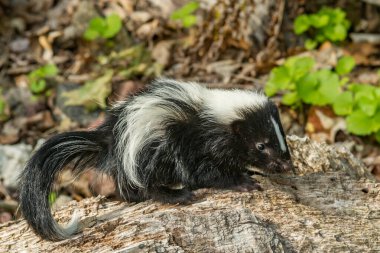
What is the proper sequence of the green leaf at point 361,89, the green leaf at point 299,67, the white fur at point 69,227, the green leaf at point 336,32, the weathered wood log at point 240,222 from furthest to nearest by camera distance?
1. the green leaf at point 336,32
2. the green leaf at point 299,67
3. the green leaf at point 361,89
4. the white fur at point 69,227
5. the weathered wood log at point 240,222

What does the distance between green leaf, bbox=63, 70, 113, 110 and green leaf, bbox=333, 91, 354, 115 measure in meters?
2.60

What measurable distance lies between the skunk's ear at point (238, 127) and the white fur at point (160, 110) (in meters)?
0.04

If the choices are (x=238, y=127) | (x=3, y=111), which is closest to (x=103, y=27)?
(x=3, y=111)

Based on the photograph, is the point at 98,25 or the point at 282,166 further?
the point at 98,25

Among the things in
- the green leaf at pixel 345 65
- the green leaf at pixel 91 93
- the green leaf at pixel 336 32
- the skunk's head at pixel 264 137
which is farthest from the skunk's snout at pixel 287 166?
the green leaf at pixel 336 32

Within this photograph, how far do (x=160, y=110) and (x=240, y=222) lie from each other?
105cm

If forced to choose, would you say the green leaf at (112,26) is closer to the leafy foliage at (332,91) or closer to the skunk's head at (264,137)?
the leafy foliage at (332,91)

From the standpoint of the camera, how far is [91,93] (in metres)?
7.19

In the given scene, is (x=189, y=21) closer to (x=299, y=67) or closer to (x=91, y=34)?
(x=91, y=34)

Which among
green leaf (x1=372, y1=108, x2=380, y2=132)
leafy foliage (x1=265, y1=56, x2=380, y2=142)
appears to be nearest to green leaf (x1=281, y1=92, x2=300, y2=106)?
leafy foliage (x1=265, y1=56, x2=380, y2=142)

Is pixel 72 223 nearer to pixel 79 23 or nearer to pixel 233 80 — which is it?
pixel 233 80

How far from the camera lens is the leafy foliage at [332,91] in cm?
619

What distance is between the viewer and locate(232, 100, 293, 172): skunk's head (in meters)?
4.27

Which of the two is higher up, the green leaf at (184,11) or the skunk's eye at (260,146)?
the green leaf at (184,11)
